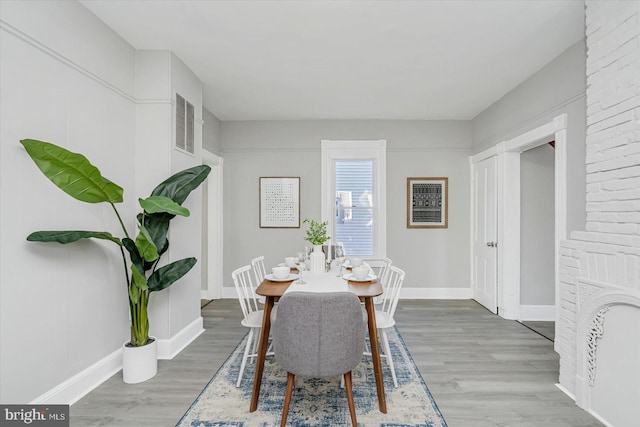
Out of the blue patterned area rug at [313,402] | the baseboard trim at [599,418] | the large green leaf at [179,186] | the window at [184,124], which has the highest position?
the window at [184,124]

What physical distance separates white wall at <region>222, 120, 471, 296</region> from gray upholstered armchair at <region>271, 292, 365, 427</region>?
3.17m

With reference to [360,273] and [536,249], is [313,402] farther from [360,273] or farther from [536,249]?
[536,249]

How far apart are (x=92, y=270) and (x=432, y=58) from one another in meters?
3.49

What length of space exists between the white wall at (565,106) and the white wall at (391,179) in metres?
1.16

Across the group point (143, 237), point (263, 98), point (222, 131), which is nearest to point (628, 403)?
point (143, 237)

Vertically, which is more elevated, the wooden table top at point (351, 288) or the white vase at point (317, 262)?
the white vase at point (317, 262)

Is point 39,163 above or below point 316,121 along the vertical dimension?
below

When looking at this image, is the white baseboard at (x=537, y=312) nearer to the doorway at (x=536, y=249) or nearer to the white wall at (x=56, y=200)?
the doorway at (x=536, y=249)

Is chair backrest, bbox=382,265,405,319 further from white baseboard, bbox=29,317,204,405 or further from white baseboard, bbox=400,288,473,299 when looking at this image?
white baseboard, bbox=400,288,473,299

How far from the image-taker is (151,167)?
2.89 m

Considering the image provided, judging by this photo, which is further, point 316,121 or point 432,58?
point 316,121

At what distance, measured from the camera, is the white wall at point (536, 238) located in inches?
158

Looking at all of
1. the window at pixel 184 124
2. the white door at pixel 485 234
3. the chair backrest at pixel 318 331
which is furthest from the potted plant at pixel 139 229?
the white door at pixel 485 234

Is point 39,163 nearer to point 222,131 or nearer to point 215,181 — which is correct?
point 215,181
